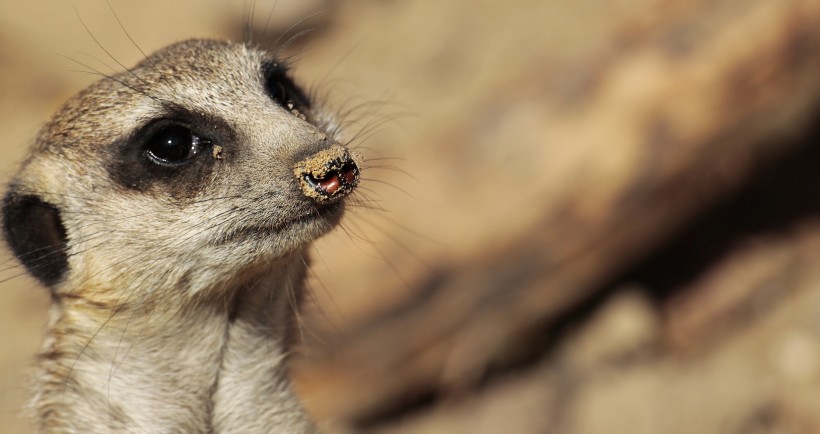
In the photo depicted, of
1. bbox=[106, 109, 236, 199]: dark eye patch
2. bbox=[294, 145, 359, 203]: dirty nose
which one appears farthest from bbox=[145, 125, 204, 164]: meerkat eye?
bbox=[294, 145, 359, 203]: dirty nose

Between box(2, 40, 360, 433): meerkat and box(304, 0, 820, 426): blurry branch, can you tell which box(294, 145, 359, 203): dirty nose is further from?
box(304, 0, 820, 426): blurry branch

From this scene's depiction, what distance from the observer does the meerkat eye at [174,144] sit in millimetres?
2686

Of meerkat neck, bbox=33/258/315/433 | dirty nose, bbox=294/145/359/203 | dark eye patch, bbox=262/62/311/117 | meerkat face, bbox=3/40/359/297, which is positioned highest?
dark eye patch, bbox=262/62/311/117

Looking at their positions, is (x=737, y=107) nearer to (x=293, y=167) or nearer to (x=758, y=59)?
(x=758, y=59)

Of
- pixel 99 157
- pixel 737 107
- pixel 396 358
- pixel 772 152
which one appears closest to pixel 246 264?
pixel 99 157

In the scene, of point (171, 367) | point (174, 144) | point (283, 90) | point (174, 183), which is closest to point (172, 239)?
point (174, 183)

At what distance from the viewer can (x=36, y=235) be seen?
9.26 ft

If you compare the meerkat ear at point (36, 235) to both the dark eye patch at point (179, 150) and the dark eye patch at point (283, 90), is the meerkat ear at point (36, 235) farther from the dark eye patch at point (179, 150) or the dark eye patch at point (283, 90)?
the dark eye patch at point (283, 90)

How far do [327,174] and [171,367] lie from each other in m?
0.84

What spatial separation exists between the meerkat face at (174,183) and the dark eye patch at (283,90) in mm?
106

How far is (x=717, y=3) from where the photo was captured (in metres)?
5.21

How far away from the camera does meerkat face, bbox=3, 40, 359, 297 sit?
2584mm

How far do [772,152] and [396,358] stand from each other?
95.7 inches

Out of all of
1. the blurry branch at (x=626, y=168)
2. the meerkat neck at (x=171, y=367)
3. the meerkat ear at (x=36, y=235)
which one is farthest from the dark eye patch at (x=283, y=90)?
the blurry branch at (x=626, y=168)
